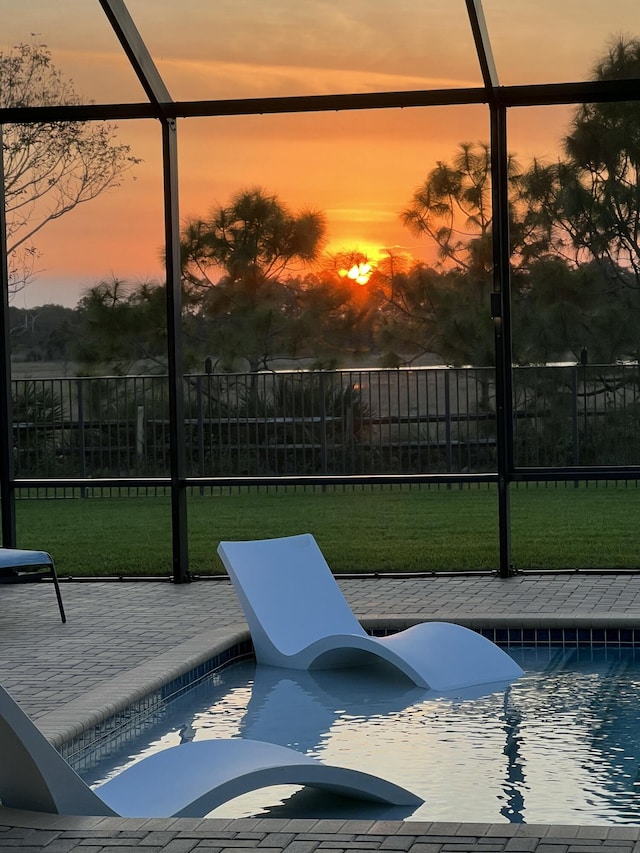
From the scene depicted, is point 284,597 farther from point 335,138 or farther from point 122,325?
point 335,138

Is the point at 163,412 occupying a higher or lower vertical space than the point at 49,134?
lower

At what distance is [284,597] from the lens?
613 cm

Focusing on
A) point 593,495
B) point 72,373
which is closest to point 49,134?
point 72,373

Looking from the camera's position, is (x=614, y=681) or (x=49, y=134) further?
(x=49, y=134)

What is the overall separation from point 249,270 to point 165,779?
467 inches

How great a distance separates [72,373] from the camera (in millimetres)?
15484

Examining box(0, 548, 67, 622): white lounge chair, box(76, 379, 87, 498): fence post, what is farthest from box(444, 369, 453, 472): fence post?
box(0, 548, 67, 622): white lounge chair

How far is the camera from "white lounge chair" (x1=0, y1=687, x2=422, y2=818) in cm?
317

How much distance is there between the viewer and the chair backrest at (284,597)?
5965 millimetres

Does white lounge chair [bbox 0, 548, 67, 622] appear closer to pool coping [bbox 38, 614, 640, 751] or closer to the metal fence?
pool coping [bbox 38, 614, 640, 751]

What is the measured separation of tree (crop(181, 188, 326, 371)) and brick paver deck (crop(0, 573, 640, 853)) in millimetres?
7325

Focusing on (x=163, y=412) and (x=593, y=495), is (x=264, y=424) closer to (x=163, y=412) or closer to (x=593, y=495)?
(x=163, y=412)

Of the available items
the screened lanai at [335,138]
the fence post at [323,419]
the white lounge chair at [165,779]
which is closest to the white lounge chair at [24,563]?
the screened lanai at [335,138]

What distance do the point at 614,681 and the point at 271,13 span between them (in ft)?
23.7
